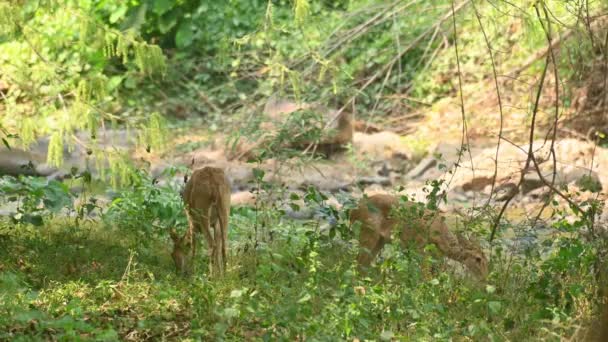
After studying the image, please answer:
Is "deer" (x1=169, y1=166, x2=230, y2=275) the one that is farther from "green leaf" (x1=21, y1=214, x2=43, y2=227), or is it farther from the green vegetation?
"green leaf" (x1=21, y1=214, x2=43, y2=227)

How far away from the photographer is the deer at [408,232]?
24.9ft

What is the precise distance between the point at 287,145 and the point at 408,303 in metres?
8.76

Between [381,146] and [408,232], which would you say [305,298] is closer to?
[408,232]

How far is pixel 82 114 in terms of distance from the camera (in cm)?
838

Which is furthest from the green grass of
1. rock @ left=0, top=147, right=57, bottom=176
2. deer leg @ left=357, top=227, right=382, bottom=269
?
rock @ left=0, top=147, right=57, bottom=176

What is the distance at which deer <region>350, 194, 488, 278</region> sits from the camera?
299 inches

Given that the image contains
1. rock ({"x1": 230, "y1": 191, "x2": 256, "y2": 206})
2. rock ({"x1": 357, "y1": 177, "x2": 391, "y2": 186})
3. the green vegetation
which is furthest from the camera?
rock ({"x1": 357, "y1": 177, "x2": 391, "y2": 186})

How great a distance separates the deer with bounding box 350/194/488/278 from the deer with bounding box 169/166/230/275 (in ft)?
3.18

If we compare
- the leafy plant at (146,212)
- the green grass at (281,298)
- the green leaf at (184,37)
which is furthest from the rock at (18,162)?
the green grass at (281,298)

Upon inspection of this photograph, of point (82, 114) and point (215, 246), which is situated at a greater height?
point (82, 114)

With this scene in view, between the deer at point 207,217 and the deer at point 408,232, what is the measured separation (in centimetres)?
97

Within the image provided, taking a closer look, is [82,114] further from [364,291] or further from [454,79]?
[454,79]

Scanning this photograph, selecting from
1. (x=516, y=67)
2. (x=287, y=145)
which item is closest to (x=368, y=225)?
(x=287, y=145)

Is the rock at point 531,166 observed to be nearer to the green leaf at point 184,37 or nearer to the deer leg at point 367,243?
the deer leg at point 367,243
